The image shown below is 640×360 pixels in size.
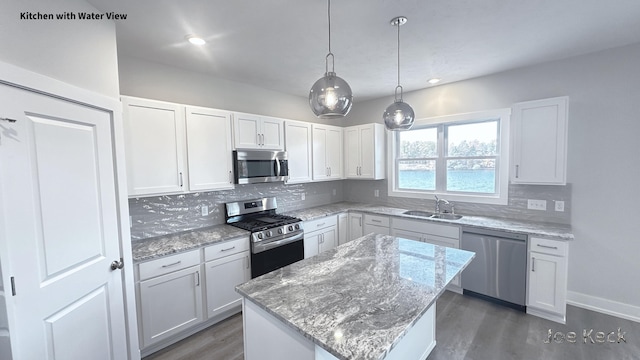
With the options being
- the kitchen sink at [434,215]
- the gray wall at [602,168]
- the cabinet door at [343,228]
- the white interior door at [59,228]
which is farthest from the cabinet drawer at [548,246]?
the white interior door at [59,228]

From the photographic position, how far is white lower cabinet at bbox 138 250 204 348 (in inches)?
84.4

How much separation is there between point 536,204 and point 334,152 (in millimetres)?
2742

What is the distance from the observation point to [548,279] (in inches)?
101

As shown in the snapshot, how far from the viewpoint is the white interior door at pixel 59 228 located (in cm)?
122

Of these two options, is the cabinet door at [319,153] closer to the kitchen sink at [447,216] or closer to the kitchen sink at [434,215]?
the kitchen sink at [434,215]

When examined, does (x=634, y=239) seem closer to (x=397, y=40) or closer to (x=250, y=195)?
(x=397, y=40)

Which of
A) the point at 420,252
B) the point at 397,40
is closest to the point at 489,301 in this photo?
the point at 420,252

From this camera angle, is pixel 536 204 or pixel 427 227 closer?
pixel 536 204

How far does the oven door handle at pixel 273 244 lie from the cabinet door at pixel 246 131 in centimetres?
116

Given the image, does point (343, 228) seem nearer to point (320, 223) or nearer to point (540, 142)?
point (320, 223)

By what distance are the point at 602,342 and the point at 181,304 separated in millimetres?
3760

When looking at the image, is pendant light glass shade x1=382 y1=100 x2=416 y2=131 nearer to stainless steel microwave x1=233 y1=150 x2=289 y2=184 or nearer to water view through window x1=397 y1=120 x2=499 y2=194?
stainless steel microwave x1=233 y1=150 x2=289 y2=184

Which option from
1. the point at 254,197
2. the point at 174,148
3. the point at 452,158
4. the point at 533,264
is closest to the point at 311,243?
the point at 254,197

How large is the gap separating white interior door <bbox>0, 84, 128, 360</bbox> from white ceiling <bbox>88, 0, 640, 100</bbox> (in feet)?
2.92
